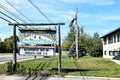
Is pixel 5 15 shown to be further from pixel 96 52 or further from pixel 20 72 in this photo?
pixel 96 52

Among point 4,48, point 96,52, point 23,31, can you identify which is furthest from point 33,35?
point 4,48

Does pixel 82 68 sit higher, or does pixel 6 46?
pixel 6 46

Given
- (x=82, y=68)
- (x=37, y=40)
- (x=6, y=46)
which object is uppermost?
(x=6, y=46)

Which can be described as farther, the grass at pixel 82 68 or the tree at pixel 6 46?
the tree at pixel 6 46

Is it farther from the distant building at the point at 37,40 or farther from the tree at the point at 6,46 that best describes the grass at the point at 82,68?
the tree at the point at 6,46

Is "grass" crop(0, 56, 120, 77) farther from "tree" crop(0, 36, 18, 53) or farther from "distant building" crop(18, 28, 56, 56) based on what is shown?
"tree" crop(0, 36, 18, 53)

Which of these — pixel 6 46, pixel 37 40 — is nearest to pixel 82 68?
pixel 37 40

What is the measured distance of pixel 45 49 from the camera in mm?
17953

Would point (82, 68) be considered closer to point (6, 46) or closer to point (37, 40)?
point (37, 40)

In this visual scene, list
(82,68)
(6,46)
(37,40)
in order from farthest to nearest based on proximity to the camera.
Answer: (6,46), (82,68), (37,40)

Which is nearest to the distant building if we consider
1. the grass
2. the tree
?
the grass

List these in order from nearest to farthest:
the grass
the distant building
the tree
→ the grass < the distant building < the tree

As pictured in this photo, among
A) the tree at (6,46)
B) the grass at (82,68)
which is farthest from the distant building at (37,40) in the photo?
the tree at (6,46)

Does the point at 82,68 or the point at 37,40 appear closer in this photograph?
the point at 37,40
